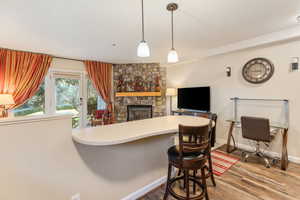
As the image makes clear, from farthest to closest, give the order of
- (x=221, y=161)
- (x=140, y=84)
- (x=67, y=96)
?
(x=140, y=84) → (x=67, y=96) → (x=221, y=161)

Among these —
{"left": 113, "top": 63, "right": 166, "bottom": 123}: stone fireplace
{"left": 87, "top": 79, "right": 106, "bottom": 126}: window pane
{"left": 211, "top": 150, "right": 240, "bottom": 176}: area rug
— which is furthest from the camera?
{"left": 113, "top": 63, "right": 166, "bottom": 123}: stone fireplace

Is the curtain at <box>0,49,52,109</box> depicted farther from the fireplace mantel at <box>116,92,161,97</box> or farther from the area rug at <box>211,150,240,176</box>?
the area rug at <box>211,150,240,176</box>

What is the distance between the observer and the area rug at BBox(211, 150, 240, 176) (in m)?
2.58

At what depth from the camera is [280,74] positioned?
2967 millimetres

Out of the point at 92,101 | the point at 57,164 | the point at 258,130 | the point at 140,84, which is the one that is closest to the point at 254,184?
the point at 258,130

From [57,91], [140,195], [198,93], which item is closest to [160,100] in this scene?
[198,93]

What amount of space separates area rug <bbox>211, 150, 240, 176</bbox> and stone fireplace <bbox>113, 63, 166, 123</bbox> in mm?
2388

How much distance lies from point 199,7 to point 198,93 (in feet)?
8.44

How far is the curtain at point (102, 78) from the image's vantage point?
4.91 metres

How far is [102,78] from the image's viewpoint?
5.14 m

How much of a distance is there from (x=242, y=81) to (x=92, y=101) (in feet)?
14.9

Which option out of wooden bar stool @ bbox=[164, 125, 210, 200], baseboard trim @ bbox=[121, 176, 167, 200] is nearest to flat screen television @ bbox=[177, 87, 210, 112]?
baseboard trim @ bbox=[121, 176, 167, 200]

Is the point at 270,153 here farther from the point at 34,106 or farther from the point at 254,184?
the point at 34,106

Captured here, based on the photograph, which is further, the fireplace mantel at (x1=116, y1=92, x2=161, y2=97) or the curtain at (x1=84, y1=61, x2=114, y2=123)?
the fireplace mantel at (x1=116, y1=92, x2=161, y2=97)
